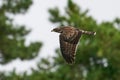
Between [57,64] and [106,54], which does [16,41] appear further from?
[106,54]

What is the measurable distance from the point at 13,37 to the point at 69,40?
26.5 metres

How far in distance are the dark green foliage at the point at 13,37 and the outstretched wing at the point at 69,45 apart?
25.1 metres

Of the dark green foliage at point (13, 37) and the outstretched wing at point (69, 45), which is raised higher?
the outstretched wing at point (69, 45)

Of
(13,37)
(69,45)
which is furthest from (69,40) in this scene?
(13,37)

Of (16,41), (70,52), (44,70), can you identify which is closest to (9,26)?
(16,41)

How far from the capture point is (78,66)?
2541 centimetres

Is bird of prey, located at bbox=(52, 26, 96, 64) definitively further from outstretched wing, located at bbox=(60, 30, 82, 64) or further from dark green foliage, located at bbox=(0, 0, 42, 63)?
dark green foliage, located at bbox=(0, 0, 42, 63)

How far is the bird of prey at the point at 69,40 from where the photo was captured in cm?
303

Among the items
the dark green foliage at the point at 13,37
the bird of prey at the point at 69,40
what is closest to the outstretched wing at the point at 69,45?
the bird of prey at the point at 69,40

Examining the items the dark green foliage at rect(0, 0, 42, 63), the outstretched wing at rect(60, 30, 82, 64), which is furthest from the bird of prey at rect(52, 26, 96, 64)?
the dark green foliage at rect(0, 0, 42, 63)

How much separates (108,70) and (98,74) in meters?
0.84

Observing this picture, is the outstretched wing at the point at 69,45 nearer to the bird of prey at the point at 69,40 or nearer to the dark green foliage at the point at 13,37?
the bird of prey at the point at 69,40

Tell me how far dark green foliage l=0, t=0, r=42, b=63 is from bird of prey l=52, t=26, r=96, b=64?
25.1 m

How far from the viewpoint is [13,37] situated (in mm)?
29391
